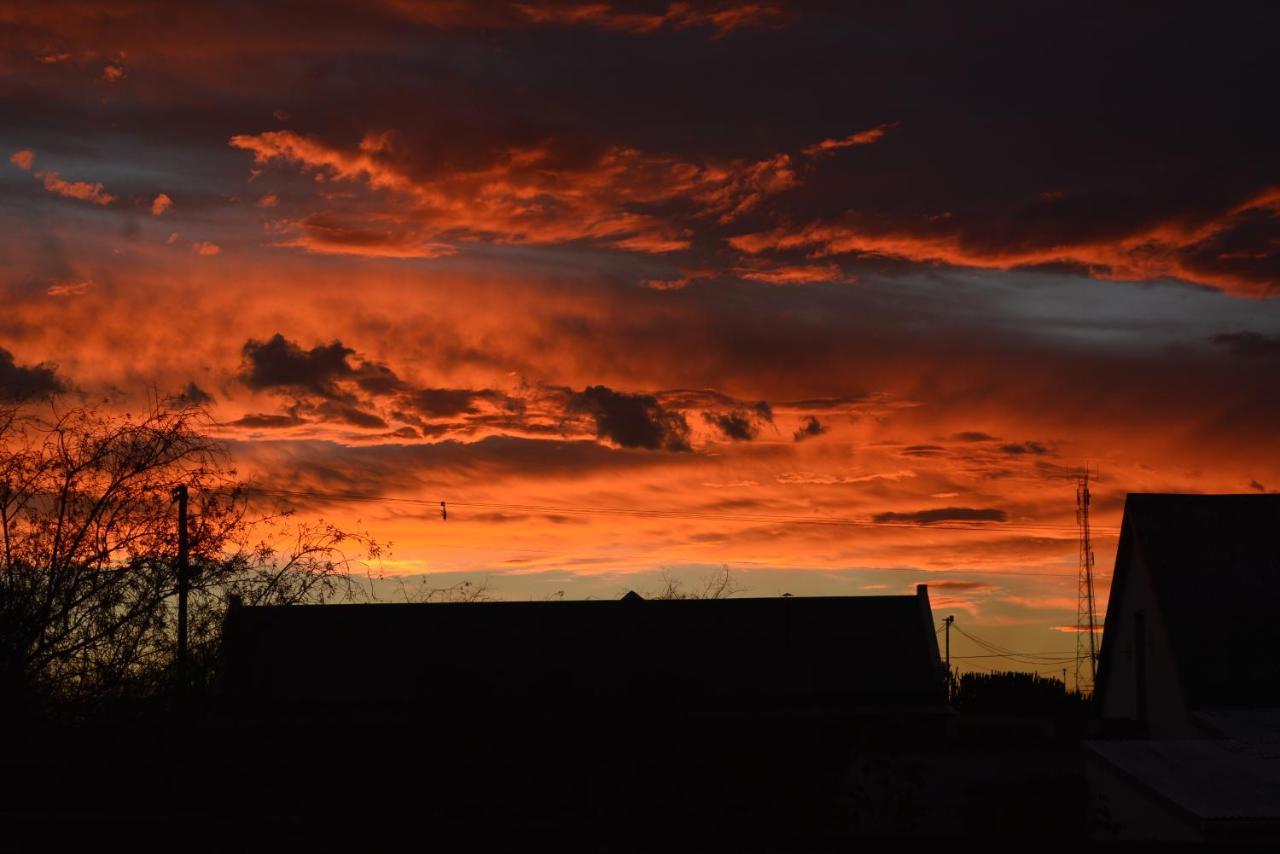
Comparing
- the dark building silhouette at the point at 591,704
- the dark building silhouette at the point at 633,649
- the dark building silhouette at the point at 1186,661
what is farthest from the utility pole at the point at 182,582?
the dark building silhouette at the point at 1186,661

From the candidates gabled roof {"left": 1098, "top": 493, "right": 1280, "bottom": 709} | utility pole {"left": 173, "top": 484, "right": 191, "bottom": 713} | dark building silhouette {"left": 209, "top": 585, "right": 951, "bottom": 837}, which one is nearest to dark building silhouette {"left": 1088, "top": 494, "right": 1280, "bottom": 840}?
gabled roof {"left": 1098, "top": 493, "right": 1280, "bottom": 709}

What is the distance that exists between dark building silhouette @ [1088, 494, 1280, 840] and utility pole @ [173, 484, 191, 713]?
15133 millimetres

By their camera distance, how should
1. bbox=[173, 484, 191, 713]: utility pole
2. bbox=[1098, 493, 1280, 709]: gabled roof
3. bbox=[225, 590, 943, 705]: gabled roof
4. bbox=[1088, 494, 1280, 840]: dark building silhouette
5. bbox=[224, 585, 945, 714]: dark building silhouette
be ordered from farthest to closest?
bbox=[225, 590, 943, 705]: gabled roof < bbox=[224, 585, 945, 714]: dark building silhouette < bbox=[1098, 493, 1280, 709]: gabled roof < bbox=[173, 484, 191, 713]: utility pole < bbox=[1088, 494, 1280, 840]: dark building silhouette

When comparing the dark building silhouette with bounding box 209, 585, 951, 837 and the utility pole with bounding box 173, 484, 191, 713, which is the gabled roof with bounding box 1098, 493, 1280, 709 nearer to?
the dark building silhouette with bounding box 209, 585, 951, 837

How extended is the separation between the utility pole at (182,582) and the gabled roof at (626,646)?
12683 millimetres

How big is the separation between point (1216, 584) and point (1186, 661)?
2.35 m

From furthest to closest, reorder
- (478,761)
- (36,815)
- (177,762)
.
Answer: (478,761) → (177,762) → (36,815)

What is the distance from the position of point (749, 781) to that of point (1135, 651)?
11.0 m

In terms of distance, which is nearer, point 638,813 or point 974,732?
point 638,813

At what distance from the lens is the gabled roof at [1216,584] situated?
88.0ft

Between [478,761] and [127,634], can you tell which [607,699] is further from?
[127,634]

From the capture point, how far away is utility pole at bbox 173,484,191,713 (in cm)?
2142

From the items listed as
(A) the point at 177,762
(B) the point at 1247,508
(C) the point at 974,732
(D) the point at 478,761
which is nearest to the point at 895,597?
(C) the point at 974,732

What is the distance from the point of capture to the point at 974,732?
4194 centimetres
